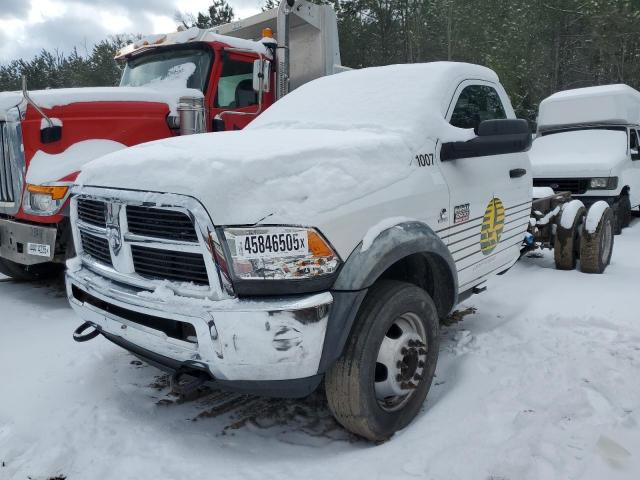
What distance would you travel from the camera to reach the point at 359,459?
2443 mm

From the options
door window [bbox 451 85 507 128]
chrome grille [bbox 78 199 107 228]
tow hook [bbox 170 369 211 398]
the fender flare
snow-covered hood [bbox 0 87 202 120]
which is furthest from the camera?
snow-covered hood [bbox 0 87 202 120]

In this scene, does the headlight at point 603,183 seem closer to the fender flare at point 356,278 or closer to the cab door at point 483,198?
the cab door at point 483,198

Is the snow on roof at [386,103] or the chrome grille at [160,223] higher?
the snow on roof at [386,103]

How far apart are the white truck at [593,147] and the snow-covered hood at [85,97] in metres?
5.89

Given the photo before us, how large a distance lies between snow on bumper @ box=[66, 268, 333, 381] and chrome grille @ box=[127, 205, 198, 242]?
29cm

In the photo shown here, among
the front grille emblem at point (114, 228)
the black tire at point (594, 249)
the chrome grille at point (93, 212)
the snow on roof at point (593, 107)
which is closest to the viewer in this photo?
the front grille emblem at point (114, 228)

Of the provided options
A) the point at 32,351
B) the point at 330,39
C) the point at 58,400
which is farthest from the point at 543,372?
Result: the point at 330,39

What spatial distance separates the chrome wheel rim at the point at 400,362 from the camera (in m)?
2.59

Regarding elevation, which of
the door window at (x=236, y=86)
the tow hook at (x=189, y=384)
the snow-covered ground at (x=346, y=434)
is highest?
the door window at (x=236, y=86)

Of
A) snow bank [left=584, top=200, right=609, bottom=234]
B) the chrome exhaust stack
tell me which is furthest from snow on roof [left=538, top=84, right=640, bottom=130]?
the chrome exhaust stack

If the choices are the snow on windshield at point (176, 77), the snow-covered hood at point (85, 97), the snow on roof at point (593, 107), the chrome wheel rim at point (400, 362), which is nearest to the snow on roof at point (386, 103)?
the chrome wheel rim at point (400, 362)

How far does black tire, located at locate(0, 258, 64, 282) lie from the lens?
563cm

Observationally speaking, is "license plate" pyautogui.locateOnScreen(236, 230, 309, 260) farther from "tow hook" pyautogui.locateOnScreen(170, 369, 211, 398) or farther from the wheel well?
the wheel well

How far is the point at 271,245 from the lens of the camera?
2162mm
